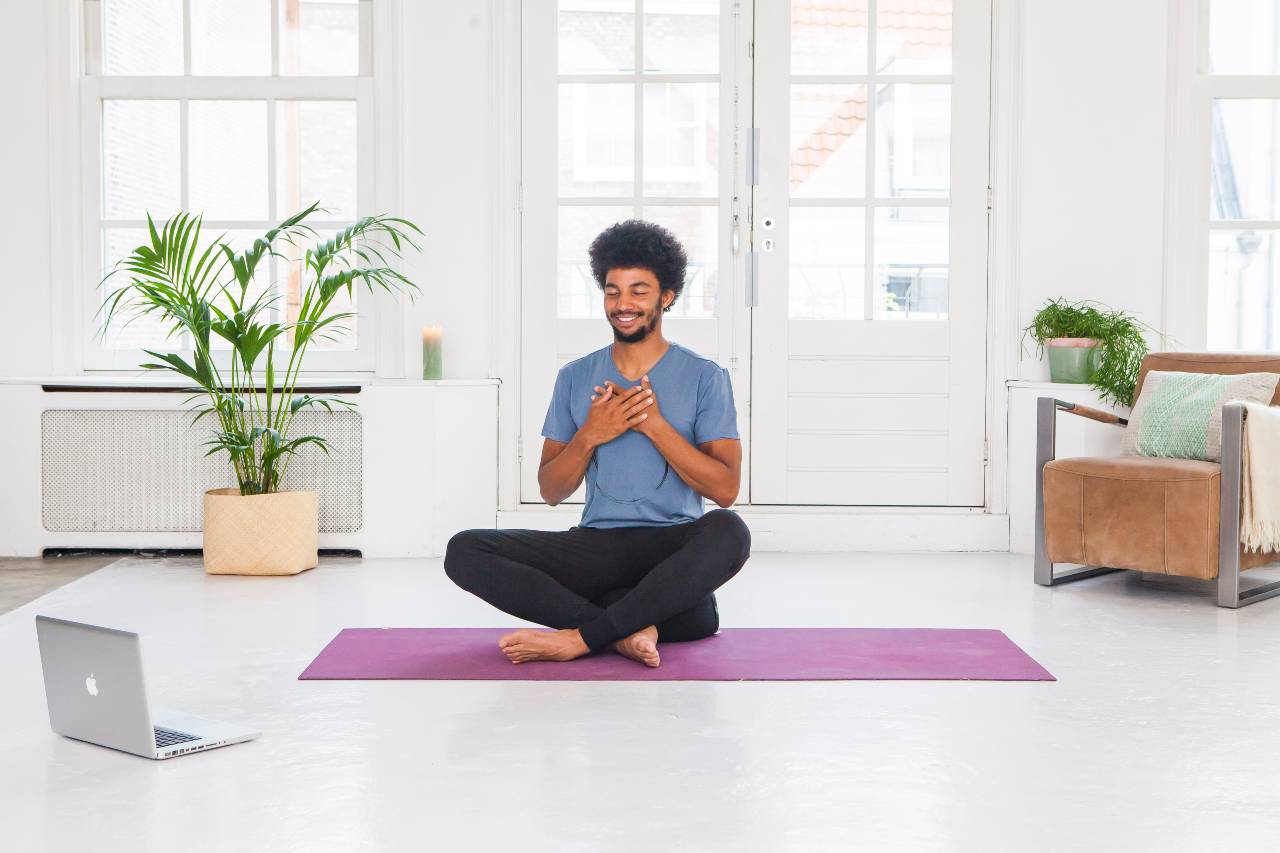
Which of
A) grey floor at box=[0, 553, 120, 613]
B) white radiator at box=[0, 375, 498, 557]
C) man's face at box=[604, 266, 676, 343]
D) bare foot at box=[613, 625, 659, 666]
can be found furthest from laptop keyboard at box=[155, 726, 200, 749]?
white radiator at box=[0, 375, 498, 557]

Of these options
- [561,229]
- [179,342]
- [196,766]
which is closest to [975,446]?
[561,229]

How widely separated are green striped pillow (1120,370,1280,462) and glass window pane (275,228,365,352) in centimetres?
302

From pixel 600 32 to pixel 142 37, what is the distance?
1.86m

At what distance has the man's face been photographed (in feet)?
10.9

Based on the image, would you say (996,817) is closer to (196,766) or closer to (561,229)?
(196,766)

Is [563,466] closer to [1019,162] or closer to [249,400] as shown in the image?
[249,400]

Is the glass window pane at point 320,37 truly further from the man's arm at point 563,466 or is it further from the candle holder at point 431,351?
the man's arm at point 563,466

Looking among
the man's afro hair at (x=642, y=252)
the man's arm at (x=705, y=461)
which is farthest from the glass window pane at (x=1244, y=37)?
the man's arm at (x=705, y=461)

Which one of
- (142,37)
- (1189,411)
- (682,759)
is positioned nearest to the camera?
(682,759)

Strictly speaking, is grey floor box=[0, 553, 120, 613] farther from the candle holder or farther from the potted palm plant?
the candle holder

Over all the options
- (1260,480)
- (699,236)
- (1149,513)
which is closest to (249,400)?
(699,236)

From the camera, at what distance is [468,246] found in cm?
530

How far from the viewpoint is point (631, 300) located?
131 inches

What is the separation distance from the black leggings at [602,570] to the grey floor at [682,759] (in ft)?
0.74
